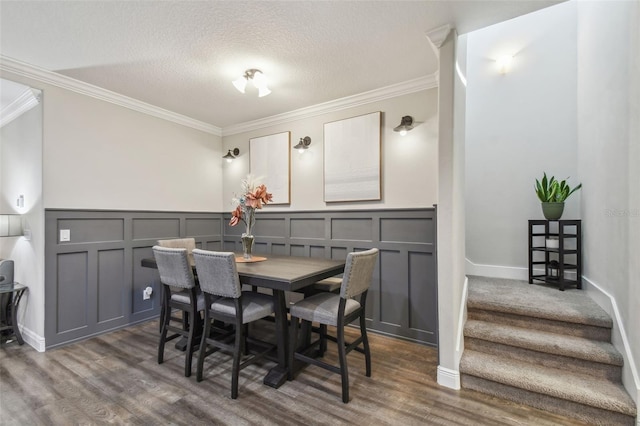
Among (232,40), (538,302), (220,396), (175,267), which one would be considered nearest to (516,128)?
(538,302)

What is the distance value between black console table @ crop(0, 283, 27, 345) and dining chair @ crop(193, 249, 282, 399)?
214 centimetres

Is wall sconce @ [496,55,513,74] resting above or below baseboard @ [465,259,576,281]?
above

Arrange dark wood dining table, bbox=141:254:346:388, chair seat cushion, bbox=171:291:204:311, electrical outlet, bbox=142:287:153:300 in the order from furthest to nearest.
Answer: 1. electrical outlet, bbox=142:287:153:300
2. chair seat cushion, bbox=171:291:204:311
3. dark wood dining table, bbox=141:254:346:388

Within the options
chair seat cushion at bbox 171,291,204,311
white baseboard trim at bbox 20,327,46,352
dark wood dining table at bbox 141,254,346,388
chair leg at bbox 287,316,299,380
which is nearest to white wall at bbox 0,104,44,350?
white baseboard trim at bbox 20,327,46,352

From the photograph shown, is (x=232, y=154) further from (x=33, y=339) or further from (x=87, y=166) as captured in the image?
(x=33, y=339)

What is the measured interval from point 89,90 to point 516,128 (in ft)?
14.8

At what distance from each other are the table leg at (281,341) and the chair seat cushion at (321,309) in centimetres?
10

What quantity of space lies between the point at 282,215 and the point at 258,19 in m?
2.31

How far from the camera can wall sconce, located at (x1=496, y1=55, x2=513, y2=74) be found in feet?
10.7

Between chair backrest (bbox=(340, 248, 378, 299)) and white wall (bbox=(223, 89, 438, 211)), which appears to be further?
white wall (bbox=(223, 89, 438, 211))

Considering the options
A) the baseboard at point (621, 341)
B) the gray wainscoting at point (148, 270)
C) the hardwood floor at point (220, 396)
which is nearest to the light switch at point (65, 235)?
the gray wainscoting at point (148, 270)

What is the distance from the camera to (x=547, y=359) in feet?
6.79

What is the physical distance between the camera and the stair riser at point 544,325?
81.3 inches

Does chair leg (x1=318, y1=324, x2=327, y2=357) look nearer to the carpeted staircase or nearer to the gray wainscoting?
the gray wainscoting
